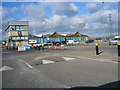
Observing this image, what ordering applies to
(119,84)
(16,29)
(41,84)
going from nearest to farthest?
(119,84) < (41,84) < (16,29)

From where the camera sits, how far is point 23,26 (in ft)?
155

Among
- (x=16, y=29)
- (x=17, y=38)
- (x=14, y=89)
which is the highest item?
(x=16, y=29)

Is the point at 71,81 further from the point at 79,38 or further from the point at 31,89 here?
the point at 79,38

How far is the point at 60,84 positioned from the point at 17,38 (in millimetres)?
44503

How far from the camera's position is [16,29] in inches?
1827

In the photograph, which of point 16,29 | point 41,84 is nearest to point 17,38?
point 16,29

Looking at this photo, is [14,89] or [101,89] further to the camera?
[14,89]

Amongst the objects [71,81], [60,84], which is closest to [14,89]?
[60,84]

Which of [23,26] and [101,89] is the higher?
[23,26]

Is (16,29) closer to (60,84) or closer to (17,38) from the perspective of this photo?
(17,38)

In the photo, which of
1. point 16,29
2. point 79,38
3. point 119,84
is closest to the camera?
point 119,84

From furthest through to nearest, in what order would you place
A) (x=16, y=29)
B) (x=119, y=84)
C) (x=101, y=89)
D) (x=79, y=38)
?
(x=79, y=38), (x=16, y=29), (x=119, y=84), (x=101, y=89)

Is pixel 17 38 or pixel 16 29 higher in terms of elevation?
pixel 16 29

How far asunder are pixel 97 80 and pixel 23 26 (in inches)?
1774
